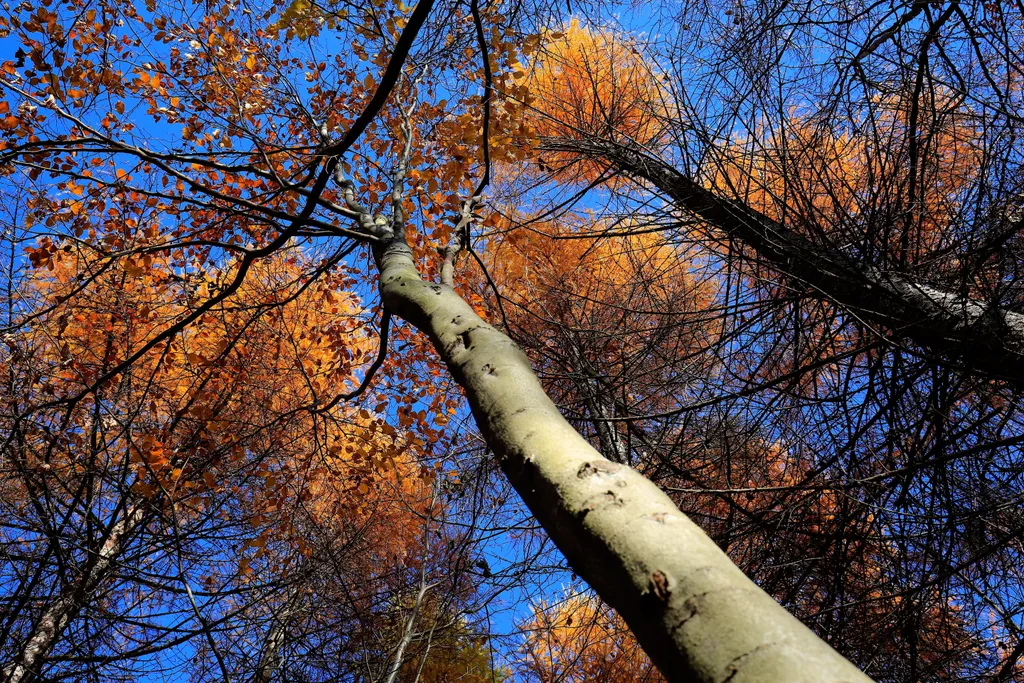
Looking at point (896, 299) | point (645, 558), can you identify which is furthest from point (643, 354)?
point (645, 558)

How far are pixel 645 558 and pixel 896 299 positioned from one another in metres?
2.62

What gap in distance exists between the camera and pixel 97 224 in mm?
5184

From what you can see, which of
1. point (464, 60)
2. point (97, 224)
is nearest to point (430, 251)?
point (464, 60)

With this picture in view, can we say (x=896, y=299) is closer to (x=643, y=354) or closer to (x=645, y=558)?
(x=643, y=354)

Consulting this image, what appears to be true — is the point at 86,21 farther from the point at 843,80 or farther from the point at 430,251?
the point at 843,80

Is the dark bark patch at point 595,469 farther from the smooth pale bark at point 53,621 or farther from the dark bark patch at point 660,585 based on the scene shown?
the smooth pale bark at point 53,621

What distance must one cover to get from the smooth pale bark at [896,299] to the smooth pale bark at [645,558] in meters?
1.54

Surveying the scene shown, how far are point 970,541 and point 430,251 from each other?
4263mm

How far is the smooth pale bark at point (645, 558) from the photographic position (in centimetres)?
69

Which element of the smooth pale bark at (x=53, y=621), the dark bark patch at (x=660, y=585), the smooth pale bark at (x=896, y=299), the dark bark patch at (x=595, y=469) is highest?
the smooth pale bark at (x=53, y=621)

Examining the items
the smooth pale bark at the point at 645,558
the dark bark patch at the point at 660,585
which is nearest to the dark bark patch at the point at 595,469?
the smooth pale bark at the point at 645,558

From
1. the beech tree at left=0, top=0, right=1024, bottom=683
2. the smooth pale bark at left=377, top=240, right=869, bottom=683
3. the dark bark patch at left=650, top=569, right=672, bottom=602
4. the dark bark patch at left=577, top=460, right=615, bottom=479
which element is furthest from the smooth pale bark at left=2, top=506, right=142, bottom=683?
the dark bark patch at left=650, top=569, right=672, bottom=602

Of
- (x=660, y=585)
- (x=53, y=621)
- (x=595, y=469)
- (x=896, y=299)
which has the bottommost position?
(x=660, y=585)

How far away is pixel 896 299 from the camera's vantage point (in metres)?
2.88
